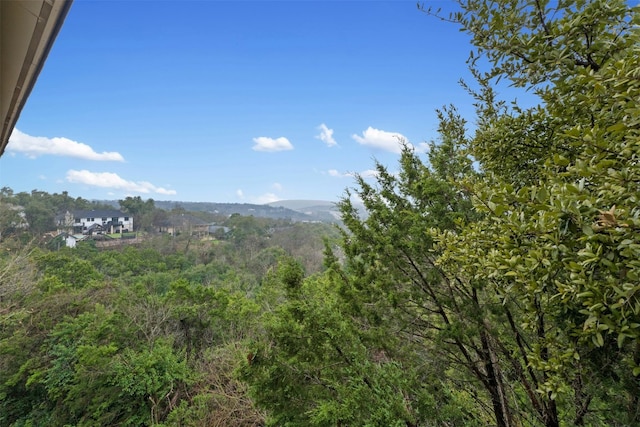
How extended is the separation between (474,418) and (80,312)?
518 inches

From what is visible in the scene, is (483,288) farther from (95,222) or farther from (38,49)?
(95,222)

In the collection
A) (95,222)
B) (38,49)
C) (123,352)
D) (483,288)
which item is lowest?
(123,352)

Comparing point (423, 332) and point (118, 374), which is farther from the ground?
point (423, 332)

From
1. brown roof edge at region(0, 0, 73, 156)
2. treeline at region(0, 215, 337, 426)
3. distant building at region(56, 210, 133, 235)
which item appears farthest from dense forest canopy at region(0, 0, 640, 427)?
distant building at region(56, 210, 133, 235)

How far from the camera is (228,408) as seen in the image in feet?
18.9

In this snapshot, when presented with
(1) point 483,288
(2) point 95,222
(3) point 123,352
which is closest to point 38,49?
(1) point 483,288

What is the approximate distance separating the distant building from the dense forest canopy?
36.5 m

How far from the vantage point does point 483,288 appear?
3.04 meters

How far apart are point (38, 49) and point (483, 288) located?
3.51m

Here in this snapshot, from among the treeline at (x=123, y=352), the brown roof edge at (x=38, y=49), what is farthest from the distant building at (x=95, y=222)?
the brown roof edge at (x=38, y=49)

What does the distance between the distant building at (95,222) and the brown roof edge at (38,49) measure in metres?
42.4

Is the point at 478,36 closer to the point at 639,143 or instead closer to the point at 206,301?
the point at 639,143

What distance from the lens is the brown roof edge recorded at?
0.65 metres

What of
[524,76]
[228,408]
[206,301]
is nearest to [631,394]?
[524,76]
